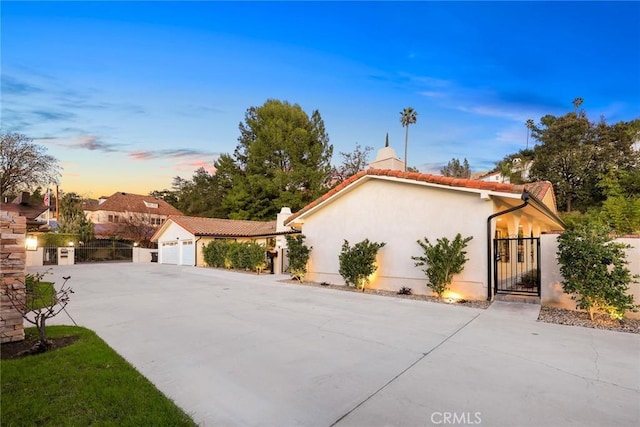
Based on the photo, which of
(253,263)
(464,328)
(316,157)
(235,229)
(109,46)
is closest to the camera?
(464,328)

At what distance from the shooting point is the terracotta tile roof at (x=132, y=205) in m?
43.6

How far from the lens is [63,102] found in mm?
12930

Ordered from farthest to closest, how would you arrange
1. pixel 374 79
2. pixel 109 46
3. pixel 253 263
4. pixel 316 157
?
pixel 316 157
pixel 253 263
pixel 374 79
pixel 109 46

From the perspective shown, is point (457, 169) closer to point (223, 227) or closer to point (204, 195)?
point (204, 195)

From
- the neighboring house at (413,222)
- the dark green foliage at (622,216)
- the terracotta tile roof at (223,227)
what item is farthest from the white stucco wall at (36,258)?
the dark green foliage at (622,216)

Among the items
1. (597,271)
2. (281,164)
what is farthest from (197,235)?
(597,271)

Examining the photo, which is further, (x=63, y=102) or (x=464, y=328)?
(x=63, y=102)

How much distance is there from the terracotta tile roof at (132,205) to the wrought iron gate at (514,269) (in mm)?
43589

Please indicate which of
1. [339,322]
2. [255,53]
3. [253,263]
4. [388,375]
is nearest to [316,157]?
[253,263]

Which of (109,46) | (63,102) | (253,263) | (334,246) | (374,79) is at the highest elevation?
(374,79)

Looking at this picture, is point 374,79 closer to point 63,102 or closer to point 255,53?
point 255,53

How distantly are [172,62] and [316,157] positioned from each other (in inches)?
847

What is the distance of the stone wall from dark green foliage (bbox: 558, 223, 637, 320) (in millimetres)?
10305

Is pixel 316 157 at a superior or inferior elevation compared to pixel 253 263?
superior
